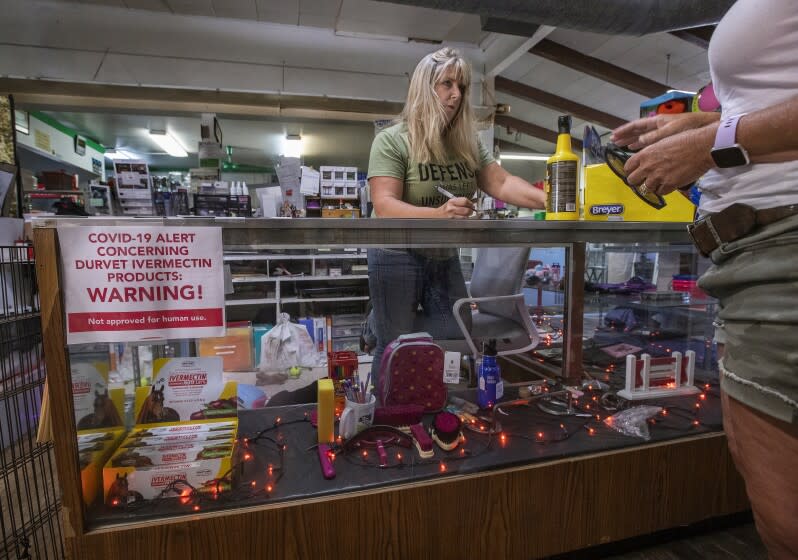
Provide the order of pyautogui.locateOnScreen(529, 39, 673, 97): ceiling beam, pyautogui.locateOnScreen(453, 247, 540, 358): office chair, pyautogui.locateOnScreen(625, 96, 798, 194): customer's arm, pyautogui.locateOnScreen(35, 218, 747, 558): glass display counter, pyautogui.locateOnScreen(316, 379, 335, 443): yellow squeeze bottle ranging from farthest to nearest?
pyautogui.locateOnScreen(529, 39, 673, 97): ceiling beam
pyautogui.locateOnScreen(453, 247, 540, 358): office chair
pyautogui.locateOnScreen(316, 379, 335, 443): yellow squeeze bottle
pyautogui.locateOnScreen(35, 218, 747, 558): glass display counter
pyautogui.locateOnScreen(625, 96, 798, 194): customer's arm

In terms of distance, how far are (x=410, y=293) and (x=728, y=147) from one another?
0.96 meters

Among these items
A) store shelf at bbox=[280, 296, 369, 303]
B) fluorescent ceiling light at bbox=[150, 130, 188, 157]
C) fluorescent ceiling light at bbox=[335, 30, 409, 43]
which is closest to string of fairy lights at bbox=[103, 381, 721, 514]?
store shelf at bbox=[280, 296, 369, 303]

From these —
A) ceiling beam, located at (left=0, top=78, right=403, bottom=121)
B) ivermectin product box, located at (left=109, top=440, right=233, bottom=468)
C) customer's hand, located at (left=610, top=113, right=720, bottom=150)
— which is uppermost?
Answer: ceiling beam, located at (left=0, top=78, right=403, bottom=121)

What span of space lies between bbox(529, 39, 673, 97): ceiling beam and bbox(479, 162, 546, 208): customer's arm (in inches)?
153

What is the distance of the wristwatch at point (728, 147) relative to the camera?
693mm

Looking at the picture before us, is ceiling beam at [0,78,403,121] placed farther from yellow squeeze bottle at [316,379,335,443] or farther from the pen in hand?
yellow squeeze bottle at [316,379,335,443]

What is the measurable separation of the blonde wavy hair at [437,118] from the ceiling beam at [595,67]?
12.6ft

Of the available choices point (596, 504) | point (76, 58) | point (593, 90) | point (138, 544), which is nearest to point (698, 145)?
point (596, 504)

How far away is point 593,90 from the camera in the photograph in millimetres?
6191

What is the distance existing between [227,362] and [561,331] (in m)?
1.21

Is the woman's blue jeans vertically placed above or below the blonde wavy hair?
below

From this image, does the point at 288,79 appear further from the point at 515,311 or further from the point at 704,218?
the point at 704,218

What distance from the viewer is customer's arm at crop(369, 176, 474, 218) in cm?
122

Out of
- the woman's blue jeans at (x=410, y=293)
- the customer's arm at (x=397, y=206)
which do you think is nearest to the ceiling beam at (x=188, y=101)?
the customer's arm at (x=397, y=206)
